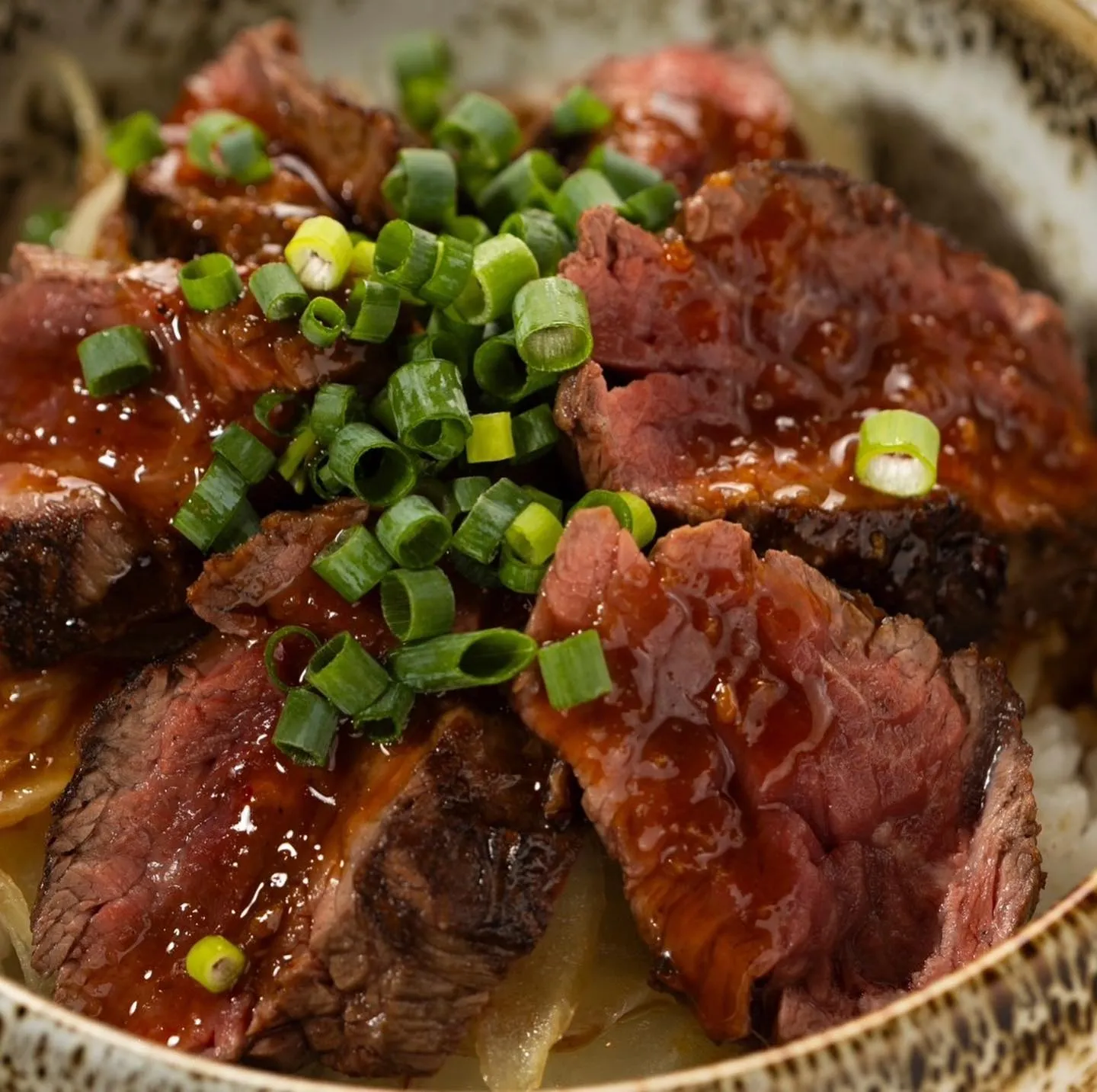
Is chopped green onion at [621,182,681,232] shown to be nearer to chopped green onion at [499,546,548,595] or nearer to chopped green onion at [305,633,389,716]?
chopped green onion at [499,546,548,595]

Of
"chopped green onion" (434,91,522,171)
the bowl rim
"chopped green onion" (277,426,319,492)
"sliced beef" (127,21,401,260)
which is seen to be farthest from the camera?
"chopped green onion" (434,91,522,171)

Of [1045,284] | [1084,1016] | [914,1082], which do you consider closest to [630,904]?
[914,1082]

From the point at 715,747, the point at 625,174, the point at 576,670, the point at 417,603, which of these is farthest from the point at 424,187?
the point at 715,747

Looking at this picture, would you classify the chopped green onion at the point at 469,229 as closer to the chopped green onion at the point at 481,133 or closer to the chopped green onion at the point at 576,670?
the chopped green onion at the point at 481,133

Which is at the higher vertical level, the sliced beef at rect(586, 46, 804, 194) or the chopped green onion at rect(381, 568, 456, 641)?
the sliced beef at rect(586, 46, 804, 194)

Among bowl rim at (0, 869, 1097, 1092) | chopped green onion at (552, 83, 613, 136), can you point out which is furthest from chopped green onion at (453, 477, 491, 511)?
chopped green onion at (552, 83, 613, 136)

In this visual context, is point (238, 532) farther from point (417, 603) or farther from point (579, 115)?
point (579, 115)
